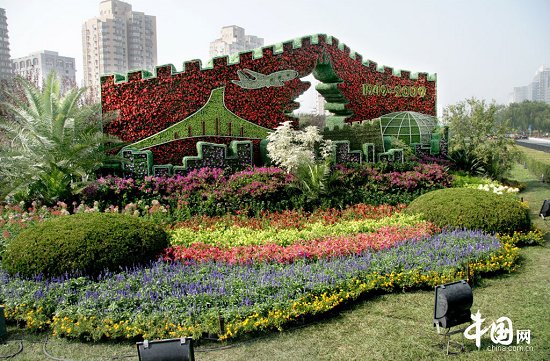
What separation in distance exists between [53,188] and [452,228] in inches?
316

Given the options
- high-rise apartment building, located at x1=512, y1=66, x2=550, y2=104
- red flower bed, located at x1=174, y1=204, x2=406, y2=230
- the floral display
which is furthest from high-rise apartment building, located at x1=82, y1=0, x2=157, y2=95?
high-rise apartment building, located at x1=512, y1=66, x2=550, y2=104

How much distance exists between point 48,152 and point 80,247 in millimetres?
4684

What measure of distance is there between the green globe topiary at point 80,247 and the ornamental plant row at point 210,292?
0.59ft

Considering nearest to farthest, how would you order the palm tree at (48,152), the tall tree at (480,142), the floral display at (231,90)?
the palm tree at (48,152), the floral display at (231,90), the tall tree at (480,142)

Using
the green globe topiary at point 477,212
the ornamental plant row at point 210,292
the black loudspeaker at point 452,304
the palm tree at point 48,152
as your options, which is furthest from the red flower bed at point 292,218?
the black loudspeaker at point 452,304

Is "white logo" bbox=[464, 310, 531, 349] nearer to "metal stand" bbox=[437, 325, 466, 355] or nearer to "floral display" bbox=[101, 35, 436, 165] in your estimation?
"metal stand" bbox=[437, 325, 466, 355]

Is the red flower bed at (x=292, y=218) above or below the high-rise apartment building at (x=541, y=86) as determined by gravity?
below

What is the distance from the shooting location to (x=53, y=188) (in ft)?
33.8

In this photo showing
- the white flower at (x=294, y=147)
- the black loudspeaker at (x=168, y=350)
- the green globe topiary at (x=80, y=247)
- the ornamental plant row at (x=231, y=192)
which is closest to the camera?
the black loudspeaker at (x=168, y=350)

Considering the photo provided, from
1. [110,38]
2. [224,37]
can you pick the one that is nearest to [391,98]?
[110,38]

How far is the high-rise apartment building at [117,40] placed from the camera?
141 feet

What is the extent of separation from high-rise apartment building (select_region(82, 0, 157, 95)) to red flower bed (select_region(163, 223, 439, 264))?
3800 cm

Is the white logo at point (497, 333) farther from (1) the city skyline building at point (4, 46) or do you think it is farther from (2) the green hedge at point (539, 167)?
(1) the city skyline building at point (4, 46)

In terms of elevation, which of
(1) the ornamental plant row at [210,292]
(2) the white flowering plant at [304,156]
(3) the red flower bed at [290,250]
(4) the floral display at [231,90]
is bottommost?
(1) the ornamental plant row at [210,292]
